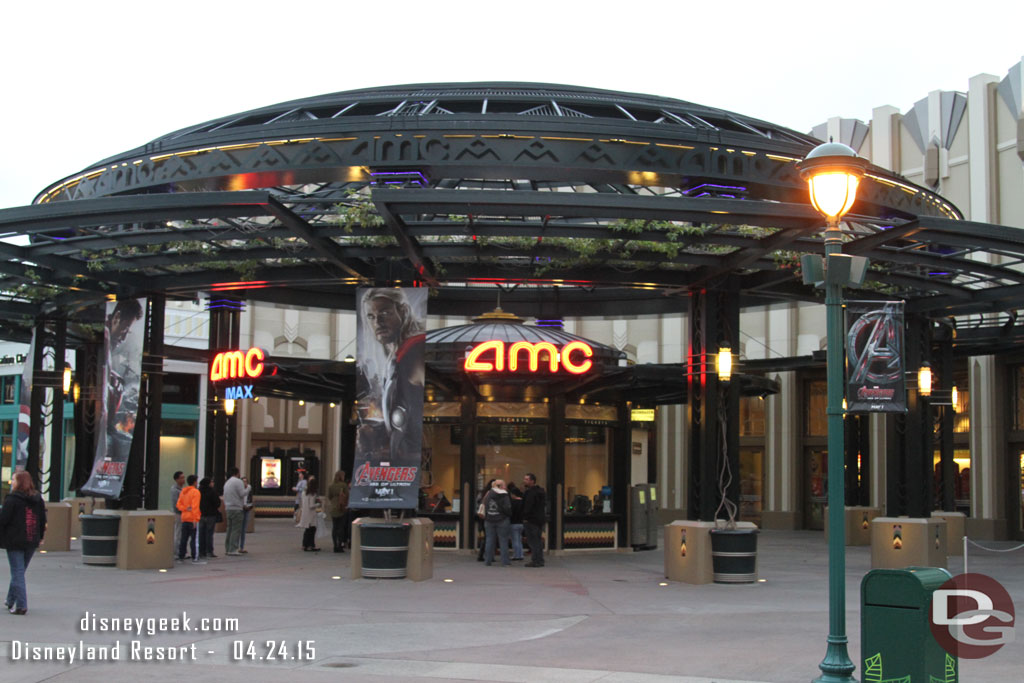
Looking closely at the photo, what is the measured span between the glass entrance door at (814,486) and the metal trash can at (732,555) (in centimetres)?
1573

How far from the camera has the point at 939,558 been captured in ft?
69.6

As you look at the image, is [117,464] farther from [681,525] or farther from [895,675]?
[895,675]

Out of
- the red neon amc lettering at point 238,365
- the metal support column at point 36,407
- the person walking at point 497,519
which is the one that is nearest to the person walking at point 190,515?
the red neon amc lettering at point 238,365

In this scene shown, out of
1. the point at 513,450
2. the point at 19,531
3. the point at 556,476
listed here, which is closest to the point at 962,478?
the point at 556,476

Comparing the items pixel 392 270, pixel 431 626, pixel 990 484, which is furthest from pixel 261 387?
pixel 990 484

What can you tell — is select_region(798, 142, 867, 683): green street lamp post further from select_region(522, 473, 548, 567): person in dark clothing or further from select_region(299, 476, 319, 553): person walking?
select_region(299, 476, 319, 553): person walking

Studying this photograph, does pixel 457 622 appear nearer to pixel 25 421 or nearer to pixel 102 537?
pixel 102 537

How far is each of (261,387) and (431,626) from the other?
46.9ft

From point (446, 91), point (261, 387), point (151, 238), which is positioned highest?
point (446, 91)

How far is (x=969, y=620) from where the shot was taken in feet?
41.1

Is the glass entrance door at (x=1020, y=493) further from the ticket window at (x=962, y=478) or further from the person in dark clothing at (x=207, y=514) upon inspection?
the person in dark clothing at (x=207, y=514)

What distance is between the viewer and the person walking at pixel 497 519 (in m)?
20.7

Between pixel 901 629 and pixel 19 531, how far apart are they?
393 inches

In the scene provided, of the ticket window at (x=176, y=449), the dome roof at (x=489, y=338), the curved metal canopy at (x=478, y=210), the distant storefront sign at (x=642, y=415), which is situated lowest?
the ticket window at (x=176, y=449)
